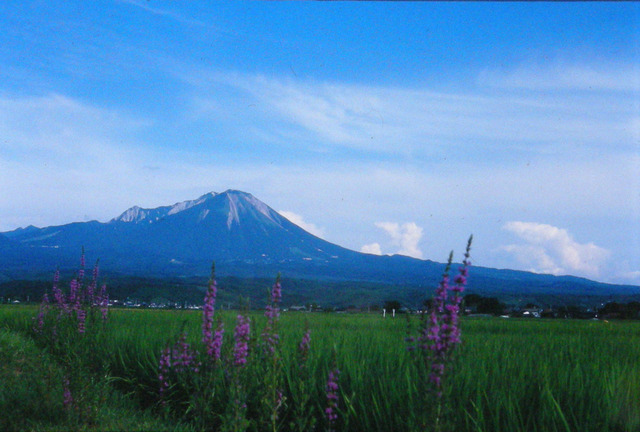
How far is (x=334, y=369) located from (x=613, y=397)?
8.98 feet

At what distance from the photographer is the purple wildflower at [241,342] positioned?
5996mm

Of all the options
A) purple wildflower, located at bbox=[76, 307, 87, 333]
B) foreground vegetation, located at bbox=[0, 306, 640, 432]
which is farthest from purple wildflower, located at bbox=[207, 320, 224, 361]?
purple wildflower, located at bbox=[76, 307, 87, 333]

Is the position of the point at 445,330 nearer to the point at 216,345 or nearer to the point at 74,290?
the point at 216,345

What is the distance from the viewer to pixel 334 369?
5152 mm

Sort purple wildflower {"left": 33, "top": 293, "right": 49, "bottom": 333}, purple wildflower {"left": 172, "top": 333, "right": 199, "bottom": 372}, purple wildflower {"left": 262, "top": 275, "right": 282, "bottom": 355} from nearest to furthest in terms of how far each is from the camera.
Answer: purple wildflower {"left": 262, "top": 275, "right": 282, "bottom": 355}
purple wildflower {"left": 172, "top": 333, "right": 199, "bottom": 372}
purple wildflower {"left": 33, "top": 293, "right": 49, "bottom": 333}

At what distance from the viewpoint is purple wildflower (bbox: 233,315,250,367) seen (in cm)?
600

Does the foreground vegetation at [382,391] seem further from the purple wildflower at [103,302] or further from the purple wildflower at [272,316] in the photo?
the purple wildflower at [103,302]

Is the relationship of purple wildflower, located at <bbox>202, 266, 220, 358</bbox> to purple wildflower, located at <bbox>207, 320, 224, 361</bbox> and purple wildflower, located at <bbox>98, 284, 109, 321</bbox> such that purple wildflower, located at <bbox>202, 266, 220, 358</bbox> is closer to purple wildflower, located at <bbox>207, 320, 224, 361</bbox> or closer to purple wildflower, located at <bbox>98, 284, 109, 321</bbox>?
purple wildflower, located at <bbox>207, 320, 224, 361</bbox>

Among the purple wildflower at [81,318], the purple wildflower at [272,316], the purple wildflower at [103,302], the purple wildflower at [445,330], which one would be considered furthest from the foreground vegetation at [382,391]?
the purple wildflower at [103,302]

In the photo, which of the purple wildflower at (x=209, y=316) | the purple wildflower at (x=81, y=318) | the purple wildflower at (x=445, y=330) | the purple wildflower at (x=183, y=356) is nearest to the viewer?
the purple wildflower at (x=445, y=330)

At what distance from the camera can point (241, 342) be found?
6.06 m

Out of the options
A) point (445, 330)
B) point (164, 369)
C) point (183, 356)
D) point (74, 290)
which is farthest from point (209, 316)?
point (74, 290)

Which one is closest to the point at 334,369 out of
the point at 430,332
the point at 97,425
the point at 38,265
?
the point at 430,332

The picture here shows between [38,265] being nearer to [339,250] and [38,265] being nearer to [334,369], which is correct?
[339,250]
